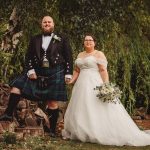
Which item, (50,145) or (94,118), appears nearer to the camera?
(50,145)

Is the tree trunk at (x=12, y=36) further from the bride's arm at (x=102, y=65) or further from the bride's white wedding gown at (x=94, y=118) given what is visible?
the bride's arm at (x=102, y=65)

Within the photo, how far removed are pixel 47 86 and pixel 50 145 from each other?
135cm

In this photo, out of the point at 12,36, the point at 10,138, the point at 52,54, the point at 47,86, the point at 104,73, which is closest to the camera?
the point at 10,138

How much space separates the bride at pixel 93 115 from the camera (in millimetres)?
8880

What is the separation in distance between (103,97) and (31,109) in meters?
1.78

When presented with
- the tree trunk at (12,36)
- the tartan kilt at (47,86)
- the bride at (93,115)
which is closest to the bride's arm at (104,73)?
the bride at (93,115)

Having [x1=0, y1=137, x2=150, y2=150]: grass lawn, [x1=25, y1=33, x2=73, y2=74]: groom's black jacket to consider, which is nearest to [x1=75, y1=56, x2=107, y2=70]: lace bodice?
[x1=25, y1=33, x2=73, y2=74]: groom's black jacket

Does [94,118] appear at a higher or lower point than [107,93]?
lower

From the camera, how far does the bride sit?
888 cm

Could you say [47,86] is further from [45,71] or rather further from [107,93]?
[107,93]

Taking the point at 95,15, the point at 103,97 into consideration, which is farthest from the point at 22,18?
the point at 103,97

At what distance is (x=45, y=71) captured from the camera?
9.17 meters

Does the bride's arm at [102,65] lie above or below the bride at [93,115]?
above

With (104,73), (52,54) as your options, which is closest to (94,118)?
(104,73)
